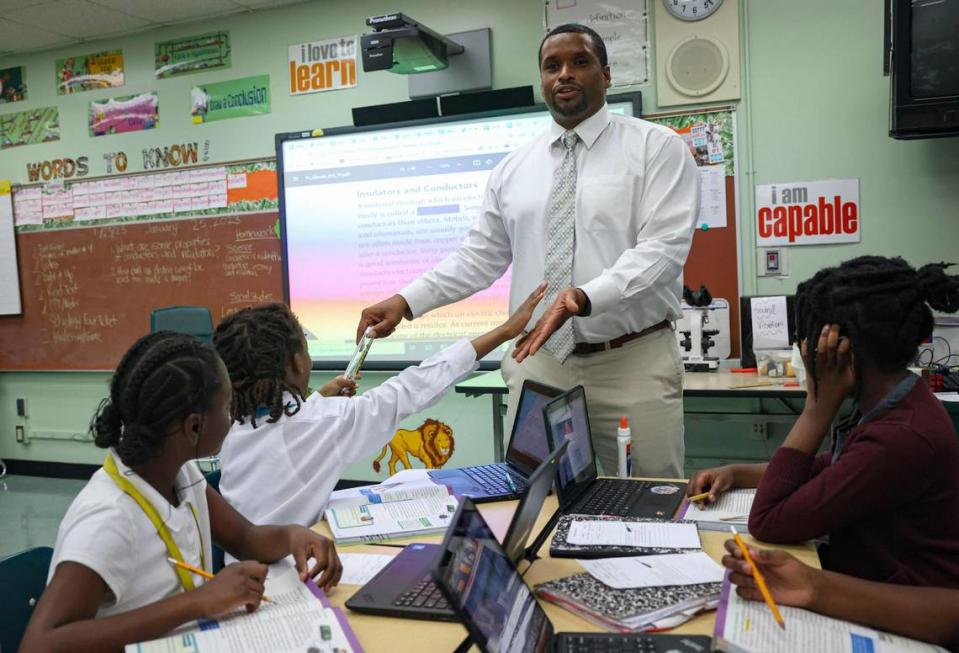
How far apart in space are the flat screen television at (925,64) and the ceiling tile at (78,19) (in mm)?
4002

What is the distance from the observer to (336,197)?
433 cm

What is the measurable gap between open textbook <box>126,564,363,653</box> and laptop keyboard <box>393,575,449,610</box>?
0.36ft

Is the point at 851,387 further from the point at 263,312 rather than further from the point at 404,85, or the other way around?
the point at 404,85

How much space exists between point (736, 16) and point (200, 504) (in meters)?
3.30

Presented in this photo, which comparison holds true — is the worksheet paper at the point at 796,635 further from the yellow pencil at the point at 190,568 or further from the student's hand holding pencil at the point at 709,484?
the yellow pencil at the point at 190,568

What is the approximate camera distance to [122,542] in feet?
3.58

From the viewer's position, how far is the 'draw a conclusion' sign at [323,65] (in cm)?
432

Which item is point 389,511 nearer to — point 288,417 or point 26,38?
point 288,417

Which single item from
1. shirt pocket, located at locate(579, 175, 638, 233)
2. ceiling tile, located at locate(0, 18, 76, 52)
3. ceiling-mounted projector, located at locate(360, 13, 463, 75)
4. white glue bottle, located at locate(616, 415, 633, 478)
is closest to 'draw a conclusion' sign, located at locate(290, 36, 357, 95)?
ceiling-mounted projector, located at locate(360, 13, 463, 75)

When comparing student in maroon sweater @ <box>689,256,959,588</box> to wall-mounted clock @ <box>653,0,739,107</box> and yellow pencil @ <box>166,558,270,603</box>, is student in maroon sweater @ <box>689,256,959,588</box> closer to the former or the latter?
yellow pencil @ <box>166,558,270,603</box>

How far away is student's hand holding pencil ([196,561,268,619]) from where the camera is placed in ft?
3.46

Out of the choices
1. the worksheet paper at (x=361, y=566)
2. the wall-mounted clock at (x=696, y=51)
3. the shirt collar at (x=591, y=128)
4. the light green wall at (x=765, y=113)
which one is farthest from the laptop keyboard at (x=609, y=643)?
the wall-mounted clock at (x=696, y=51)

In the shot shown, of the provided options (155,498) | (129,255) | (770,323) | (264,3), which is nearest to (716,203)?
(770,323)

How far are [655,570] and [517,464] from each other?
0.67m
